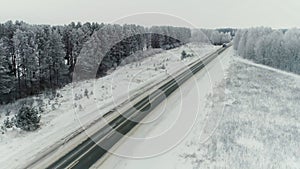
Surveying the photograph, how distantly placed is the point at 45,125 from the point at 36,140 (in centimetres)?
212

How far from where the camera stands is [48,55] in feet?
125

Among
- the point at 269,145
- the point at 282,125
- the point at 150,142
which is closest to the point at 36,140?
the point at 150,142

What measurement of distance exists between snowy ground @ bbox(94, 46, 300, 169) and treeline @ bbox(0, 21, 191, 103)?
69.3 ft

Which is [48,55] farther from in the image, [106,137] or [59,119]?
[106,137]

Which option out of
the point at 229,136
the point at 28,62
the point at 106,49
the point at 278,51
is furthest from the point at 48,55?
the point at 278,51

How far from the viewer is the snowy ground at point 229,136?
11.1 meters

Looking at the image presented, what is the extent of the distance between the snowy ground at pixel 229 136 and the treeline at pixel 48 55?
2113 centimetres

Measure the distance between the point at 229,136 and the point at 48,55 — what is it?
102 ft

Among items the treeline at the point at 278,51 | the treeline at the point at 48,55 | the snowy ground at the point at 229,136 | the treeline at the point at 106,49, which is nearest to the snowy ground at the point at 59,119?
the snowy ground at the point at 229,136

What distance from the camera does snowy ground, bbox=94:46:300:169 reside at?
36.4ft

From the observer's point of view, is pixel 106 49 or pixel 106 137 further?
pixel 106 49

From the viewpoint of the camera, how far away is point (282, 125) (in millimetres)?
16328

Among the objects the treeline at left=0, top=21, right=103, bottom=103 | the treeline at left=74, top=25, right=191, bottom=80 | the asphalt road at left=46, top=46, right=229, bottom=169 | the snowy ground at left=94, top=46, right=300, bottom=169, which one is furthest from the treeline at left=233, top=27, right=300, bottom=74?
the asphalt road at left=46, top=46, right=229, bottom=169

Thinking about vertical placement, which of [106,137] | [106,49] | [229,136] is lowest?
[229,136]
